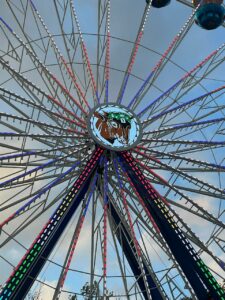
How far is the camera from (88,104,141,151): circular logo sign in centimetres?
1549

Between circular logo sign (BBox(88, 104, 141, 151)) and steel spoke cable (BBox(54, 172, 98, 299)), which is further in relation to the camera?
circular logo sign (BBox(88, 104, 141, 151))

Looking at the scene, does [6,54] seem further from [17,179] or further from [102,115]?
[17,179]

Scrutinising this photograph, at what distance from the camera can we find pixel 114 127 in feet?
52.2

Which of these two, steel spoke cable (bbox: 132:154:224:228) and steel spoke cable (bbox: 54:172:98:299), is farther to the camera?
steel spoke cable (bbox: 132:154:224:228)

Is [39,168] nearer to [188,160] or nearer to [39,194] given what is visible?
[39,194]

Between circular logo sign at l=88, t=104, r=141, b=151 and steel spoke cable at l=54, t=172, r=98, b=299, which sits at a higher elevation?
circular logo sign at l=88, t=104, r=141, b=151

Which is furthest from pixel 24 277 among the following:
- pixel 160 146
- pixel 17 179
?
pixel 160 146

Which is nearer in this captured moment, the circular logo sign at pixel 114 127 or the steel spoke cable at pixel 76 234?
the steel spoke cable at pixel 76 234

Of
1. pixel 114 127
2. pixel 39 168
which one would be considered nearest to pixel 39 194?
pixel 39 168

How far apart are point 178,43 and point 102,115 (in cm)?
614

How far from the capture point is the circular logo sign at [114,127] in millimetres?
15492

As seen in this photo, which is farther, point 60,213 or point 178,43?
point 178,43

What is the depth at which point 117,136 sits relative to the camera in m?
15.8

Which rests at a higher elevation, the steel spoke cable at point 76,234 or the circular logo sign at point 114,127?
the circular logo sign at point 114,127
